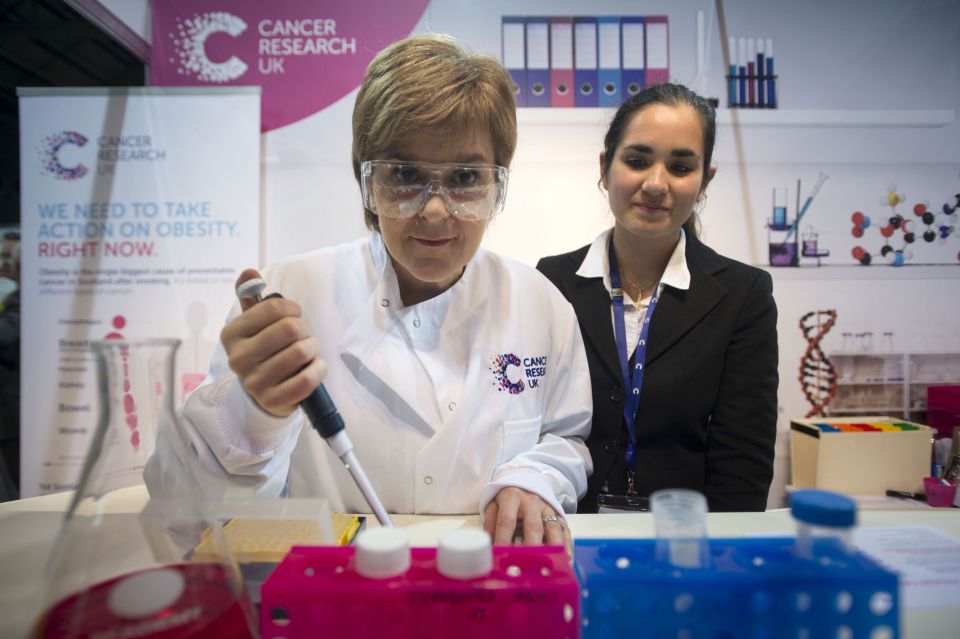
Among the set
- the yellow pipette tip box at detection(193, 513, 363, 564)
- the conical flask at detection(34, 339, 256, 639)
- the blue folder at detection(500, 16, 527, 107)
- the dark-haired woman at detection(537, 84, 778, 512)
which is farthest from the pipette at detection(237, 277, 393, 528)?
the blue folder at detection(500, 16, 527, 107)

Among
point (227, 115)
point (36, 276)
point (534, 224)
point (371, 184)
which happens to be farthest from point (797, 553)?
point (36, 276)

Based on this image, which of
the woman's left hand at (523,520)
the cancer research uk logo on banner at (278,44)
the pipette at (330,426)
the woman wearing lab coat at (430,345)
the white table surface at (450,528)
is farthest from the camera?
the cancer research uk logo on banner at (278,44)

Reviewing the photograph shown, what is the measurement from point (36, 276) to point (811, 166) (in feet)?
14.8

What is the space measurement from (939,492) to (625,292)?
2064 millimetres

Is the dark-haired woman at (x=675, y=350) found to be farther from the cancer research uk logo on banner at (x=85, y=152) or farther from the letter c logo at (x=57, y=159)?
the letter c logo at (x=57, y=159)

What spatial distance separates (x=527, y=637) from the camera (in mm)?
506

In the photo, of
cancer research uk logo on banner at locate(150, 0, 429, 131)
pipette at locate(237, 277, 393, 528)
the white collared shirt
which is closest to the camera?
pipette at locate(237, 277, 393, 528)

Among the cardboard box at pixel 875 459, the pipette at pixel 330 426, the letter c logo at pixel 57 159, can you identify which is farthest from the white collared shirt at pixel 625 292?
the letter c logo at pixel 57 159

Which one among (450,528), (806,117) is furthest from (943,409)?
(450,528)

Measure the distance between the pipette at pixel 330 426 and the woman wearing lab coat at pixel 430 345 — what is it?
0.25 m

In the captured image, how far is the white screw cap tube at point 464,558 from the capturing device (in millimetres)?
509

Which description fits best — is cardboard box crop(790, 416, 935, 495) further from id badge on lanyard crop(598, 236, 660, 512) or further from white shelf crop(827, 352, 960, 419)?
id badge on lanyard crop(598, 236, 660, 512)

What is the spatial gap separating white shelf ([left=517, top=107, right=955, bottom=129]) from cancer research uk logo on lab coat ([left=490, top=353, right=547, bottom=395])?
7.12ft

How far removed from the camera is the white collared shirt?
1.91m
